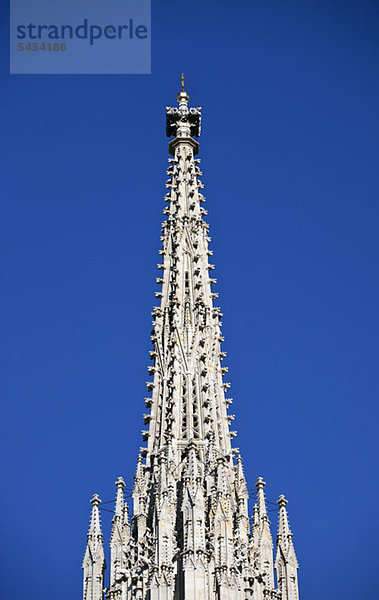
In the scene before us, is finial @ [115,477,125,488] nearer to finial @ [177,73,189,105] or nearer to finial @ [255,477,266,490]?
finial @ [255,477,266,490]

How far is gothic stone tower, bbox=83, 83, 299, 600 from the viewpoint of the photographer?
151 feet

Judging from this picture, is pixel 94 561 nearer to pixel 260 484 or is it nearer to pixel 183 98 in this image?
pixel 260 484

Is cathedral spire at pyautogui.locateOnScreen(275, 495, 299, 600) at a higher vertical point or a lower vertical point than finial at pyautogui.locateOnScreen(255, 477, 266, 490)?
lower

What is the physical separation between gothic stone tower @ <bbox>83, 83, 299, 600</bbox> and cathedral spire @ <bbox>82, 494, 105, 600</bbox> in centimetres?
4

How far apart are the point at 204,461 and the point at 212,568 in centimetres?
475

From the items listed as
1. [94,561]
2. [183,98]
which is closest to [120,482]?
[94,561]

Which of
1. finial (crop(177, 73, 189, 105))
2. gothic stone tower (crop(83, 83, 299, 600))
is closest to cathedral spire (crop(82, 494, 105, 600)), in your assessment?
gothic stone tower (crop(83, 83, 299, 600))

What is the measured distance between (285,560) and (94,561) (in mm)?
6720

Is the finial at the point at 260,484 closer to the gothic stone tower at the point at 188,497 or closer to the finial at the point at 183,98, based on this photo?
the gothic stone tower at the point at 188,497

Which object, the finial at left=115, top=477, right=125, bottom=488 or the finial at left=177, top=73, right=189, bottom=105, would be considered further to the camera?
the finial at left=177, top=73, right=189, bottom=105

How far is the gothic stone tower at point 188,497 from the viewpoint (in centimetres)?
4588

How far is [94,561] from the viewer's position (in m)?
48.7

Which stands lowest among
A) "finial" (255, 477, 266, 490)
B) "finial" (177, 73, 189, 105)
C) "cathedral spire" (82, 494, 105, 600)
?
"cathedral spire" (82, 494, 105, 600)

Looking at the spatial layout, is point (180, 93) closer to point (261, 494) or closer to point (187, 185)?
point (187, 185)
